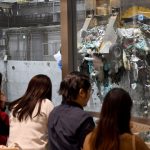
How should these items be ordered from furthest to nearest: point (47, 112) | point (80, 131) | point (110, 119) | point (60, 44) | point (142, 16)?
point (60, 44), point (142, 16), point (47, 112), point (80, 131), point (110, 119)

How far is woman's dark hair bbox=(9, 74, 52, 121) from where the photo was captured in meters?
3.92

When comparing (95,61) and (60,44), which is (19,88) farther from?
(95,61)

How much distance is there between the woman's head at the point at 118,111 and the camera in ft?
9.28

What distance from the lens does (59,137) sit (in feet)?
11.2

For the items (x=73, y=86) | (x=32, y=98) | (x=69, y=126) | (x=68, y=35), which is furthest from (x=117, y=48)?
(x=69, y=126)

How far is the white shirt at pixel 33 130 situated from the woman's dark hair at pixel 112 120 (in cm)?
110

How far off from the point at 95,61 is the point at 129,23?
703mm

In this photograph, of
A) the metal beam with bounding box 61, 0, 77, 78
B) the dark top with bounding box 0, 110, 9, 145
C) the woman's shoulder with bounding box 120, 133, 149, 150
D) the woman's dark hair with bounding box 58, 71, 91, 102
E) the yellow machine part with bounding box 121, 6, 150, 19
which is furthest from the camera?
the metal beam with bounding box 61, 0, 77, 78

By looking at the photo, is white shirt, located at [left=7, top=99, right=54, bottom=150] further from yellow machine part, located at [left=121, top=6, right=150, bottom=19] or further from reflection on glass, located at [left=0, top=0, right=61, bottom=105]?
reflection on glass, located at [left=0, top=0, right=61, bottom=105]

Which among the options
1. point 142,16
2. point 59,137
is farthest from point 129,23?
point 59,137

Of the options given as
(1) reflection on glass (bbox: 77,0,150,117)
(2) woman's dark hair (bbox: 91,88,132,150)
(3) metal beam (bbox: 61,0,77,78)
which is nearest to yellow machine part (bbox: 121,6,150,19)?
(1) reflection on glass (bbox: 77,0,150,117)

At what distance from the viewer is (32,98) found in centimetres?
397

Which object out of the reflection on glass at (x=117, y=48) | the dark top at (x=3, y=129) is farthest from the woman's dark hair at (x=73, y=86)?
the reflection on glass at (x=117, y=48)

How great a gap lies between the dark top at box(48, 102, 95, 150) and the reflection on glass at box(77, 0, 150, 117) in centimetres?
156
